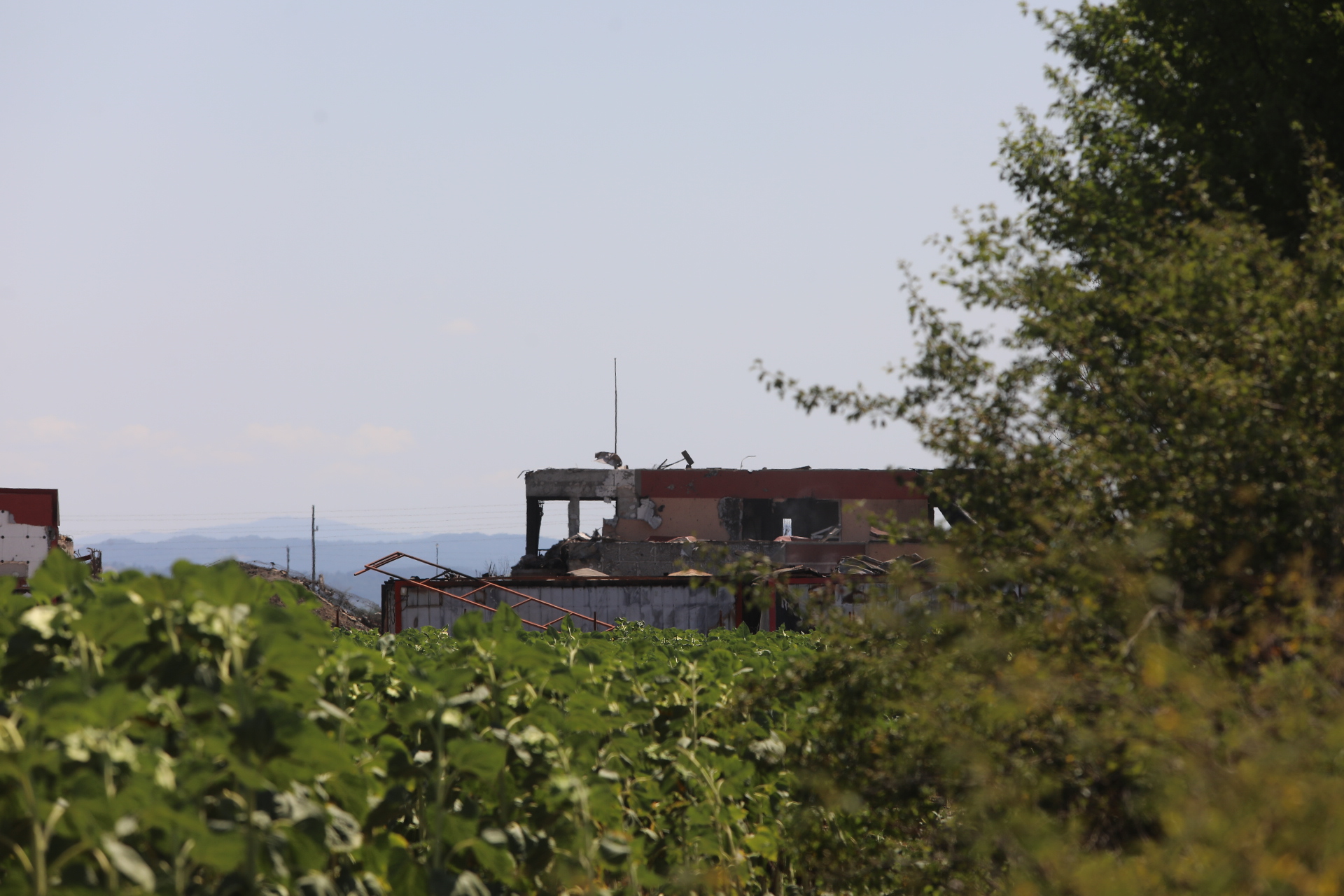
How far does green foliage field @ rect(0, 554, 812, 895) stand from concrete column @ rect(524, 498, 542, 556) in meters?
44.9

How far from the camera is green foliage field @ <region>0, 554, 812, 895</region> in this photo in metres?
3.17

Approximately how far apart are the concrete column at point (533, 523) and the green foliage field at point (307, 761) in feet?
147

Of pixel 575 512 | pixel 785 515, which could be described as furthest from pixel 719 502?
pixel 575 512

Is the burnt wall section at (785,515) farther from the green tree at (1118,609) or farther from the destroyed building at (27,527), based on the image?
the green tree at (1118,609)

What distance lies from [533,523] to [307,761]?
1969 inches

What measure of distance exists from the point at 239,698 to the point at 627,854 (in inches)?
80.4

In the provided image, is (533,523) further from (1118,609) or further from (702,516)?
(1118,609)

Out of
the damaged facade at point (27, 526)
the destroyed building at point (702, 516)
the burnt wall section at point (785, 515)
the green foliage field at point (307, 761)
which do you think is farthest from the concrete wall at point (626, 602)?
the green foliage field at point (307, 761)

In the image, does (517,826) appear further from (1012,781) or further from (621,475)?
(621,475)

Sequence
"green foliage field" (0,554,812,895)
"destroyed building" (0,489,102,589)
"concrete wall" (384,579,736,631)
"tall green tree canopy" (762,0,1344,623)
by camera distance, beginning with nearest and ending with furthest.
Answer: "green foliage field" (0,554,812,895) → "tall green tree canopy" (762,0,1344,623) → "concrete wall" (384,579,736,631) → "destroyed building" (0,489,102,589)

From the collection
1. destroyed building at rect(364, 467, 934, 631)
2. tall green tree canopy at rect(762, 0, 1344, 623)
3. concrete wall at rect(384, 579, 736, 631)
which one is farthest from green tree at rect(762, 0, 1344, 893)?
destroyed building at rect(364, 467, 934, 631)

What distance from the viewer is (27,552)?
46469mm

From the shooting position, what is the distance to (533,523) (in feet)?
175

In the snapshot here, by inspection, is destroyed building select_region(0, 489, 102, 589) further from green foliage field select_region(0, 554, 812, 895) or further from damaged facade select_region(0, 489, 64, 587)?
green foliage field select_region(0, 554, 812, 895)
